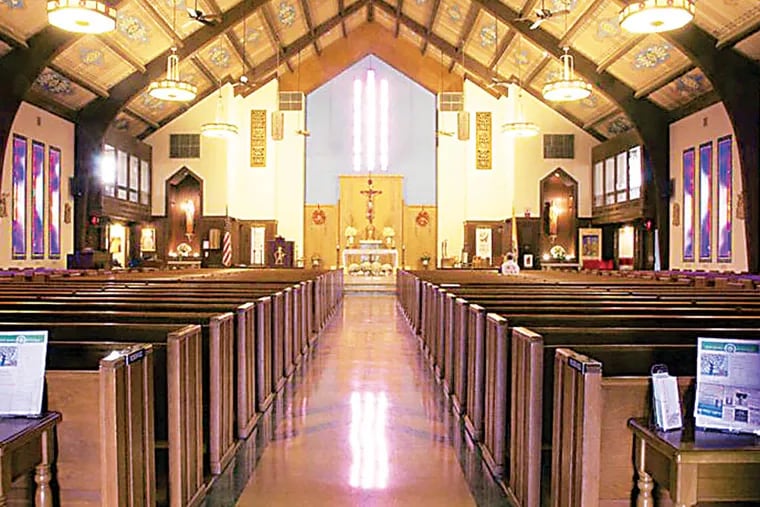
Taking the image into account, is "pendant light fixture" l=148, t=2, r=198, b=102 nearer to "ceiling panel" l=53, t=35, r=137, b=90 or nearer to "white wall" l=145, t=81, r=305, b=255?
"ceiling panel" l=53, t=35, r=137, b=90

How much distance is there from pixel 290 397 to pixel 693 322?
2.82m

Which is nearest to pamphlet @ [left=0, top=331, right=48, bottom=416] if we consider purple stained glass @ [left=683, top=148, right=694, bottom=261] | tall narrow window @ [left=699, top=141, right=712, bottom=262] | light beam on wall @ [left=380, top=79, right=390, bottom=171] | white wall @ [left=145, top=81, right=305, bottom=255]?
tall narrow window @ [left=699, top=141, right=712, bottom=262]

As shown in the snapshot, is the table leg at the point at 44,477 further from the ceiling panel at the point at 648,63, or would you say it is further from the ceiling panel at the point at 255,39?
the ceiling panel at the point at 255,39

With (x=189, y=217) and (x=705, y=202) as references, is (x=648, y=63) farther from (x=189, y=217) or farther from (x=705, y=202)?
(x=189, y=217)

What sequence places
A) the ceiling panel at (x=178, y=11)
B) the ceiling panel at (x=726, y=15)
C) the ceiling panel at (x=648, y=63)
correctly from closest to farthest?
the ceiling panel at (x=726, y=15) < the ceiling panel at (x=648, y=63) < the ceiling panel at (x=178, y=11)

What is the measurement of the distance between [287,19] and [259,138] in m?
4.53

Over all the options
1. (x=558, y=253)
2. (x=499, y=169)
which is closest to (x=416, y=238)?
(x=499, y=169)

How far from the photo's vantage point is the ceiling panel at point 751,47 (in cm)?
1123

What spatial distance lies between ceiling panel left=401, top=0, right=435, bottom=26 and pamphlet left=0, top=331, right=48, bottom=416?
16739 mm

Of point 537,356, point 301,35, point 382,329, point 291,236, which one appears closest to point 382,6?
point 301,35

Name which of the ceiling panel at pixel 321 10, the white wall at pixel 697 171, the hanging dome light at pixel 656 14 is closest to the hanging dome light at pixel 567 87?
the white wall at pixel 697 171

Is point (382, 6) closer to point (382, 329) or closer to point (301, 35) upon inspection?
point (301, 35)

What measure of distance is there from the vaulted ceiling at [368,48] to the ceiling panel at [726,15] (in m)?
0.02

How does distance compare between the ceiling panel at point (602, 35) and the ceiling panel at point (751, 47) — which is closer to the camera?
the ceiling panel at point (751, 47)
